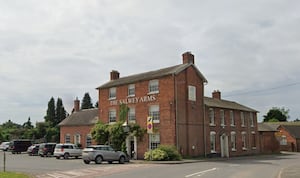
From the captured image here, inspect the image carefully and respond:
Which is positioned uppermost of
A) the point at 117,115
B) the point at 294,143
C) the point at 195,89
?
the point at 195,89

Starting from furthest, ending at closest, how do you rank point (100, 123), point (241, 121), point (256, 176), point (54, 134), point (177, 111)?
1. point (54, 134)
2. point (241, 121)
3. point (100, 123)
4. point (177, 111)
5. point (256, 176)

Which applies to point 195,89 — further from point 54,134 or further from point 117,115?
point 54,134

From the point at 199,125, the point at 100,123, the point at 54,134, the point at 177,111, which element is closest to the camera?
the point at 177,111

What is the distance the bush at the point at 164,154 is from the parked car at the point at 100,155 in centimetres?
280

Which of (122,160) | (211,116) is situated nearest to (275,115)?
(211,116)

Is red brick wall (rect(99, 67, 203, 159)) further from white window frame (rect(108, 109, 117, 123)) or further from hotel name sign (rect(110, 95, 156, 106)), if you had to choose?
white window frame (rect(108, 109, 117, 123))

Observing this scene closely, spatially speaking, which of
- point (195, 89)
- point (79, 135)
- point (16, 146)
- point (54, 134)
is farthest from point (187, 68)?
point (54, 134)

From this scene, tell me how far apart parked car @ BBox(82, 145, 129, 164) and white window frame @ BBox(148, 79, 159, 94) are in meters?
8.64

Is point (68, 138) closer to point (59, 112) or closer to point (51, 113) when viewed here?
point (51, 113)

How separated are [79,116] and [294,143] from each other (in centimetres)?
3998

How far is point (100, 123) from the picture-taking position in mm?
43719

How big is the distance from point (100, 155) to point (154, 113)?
8.69 meters

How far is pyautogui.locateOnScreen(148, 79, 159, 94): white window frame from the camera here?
129 ft

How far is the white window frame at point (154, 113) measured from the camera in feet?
127
